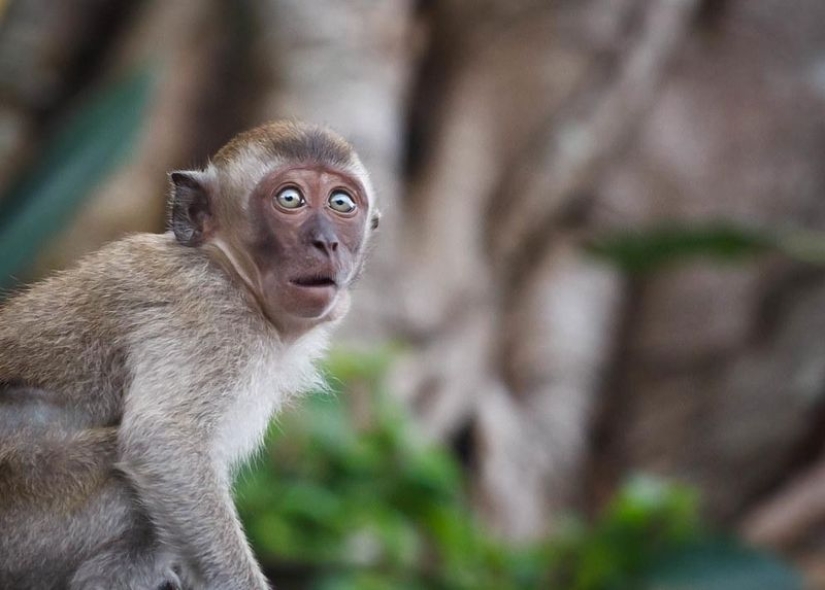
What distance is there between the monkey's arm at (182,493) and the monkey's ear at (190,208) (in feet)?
1.72

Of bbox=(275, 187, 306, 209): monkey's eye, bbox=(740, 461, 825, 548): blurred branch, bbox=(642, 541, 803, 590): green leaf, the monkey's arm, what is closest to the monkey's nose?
bbox=(275, 187, 306, 209): monkey's eye

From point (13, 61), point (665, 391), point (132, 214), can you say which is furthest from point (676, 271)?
point (13, 61)

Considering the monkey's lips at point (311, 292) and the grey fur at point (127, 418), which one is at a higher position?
A: the monkey's lips at point (311, 292)

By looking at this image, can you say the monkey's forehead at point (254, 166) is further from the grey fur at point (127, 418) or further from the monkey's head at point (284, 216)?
the grey fur at point (127, 418)

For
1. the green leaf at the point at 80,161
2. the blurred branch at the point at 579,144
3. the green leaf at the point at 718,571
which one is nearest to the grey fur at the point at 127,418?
the green leaf at the point at 80,161

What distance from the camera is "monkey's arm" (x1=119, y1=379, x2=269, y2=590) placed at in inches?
118

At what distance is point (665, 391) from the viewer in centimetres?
884

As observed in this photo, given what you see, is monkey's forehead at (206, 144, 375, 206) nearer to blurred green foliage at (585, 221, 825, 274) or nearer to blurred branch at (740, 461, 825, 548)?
blurred green foliage at (585, 221, 825, 274)

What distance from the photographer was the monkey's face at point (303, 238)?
3.33 m

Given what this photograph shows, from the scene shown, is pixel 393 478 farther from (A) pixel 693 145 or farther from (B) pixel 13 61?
(A) pixel 693 145

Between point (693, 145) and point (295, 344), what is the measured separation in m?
6.21

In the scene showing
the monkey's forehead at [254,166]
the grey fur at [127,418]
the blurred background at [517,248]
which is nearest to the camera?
the grey fur at [127,418]

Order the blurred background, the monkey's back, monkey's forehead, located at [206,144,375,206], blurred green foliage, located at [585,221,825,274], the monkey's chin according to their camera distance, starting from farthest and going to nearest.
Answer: blurred green foliage, located at [585,221,825,274], the blurred background, monkey's forehead, located at [206,144,375,206], the monkey's chin, the monkey's back

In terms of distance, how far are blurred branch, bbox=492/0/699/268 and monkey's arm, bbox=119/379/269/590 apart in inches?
203
